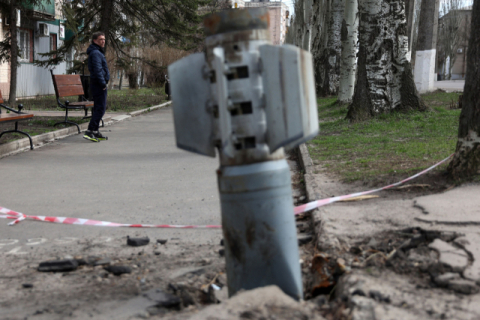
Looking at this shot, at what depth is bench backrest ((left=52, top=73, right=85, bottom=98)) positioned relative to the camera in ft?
44.7

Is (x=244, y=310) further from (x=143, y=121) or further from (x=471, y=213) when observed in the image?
(x=143, y=121)

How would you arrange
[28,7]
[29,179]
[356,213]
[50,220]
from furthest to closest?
[28,7]
[29,179]
[50,220]
[356,213]

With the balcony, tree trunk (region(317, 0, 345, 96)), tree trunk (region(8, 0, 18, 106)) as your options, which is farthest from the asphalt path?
the balcony

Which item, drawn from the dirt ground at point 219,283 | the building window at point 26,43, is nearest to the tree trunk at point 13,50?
the building window at point 26,43

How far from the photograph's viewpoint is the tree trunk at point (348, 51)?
17.4m

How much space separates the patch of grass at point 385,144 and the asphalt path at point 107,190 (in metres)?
1.71

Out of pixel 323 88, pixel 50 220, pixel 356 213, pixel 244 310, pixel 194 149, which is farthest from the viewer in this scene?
pixel 323 88

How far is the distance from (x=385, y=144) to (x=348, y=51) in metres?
9.16

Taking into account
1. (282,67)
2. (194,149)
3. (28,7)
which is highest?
(28,7)

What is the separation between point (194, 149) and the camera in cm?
285

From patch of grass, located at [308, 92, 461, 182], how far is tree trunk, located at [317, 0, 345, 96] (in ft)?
33.6

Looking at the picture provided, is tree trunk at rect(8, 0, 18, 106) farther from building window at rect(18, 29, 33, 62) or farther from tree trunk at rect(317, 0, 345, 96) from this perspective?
tree trunk at rect(317, 0, 345, 96)

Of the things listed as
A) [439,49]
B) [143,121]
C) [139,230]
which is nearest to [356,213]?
[139,230]

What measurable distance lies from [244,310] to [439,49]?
85273 mm
